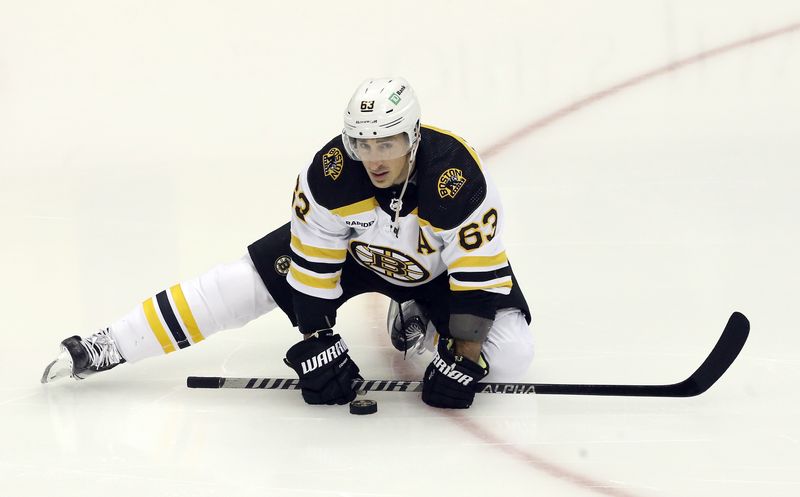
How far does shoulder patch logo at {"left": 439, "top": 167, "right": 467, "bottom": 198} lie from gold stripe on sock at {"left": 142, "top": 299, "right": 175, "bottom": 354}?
0.82 m

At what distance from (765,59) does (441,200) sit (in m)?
2.52

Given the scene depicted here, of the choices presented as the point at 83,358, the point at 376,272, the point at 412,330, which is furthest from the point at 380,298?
the point at 83,358

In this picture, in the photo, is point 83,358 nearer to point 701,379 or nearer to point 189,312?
point 189,312

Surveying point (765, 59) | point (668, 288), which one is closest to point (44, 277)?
point (668, 288)

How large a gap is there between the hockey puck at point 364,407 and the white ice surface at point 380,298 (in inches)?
1.0

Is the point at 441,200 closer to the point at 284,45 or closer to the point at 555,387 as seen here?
the point at 555,387

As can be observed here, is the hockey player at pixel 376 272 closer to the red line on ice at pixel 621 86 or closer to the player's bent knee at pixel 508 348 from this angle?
the player's bent knee at pixel 508 348

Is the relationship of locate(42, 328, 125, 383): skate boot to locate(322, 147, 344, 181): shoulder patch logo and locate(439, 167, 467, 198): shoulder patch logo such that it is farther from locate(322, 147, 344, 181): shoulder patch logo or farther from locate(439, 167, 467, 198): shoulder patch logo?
locate(439, 167, 467, 198): shoulder patch logo

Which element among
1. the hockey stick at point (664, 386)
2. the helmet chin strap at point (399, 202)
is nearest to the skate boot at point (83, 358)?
the hockey stick at point (664, 386)

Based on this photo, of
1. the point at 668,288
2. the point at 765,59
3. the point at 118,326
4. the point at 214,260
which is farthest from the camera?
the point at 765,59

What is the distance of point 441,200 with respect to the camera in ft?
8.04

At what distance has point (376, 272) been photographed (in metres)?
2.77

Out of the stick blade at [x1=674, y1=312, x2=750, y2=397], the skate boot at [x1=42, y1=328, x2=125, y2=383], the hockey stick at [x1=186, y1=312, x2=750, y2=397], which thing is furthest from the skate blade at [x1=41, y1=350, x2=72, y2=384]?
the stick blade at [x1=674, y1=312, x2=750, y2=397]

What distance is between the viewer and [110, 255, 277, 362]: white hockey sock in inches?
110
